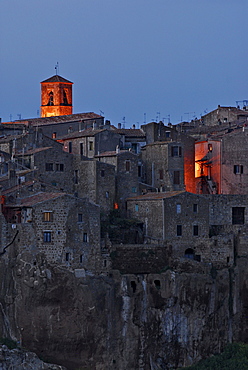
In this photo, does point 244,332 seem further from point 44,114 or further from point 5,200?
point 44,114

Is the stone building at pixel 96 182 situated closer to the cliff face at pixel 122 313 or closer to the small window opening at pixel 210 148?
the cliff face at pixel 122 313

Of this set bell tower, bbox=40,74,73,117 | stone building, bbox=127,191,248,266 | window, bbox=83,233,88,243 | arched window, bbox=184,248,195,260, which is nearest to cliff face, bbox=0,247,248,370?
arched window, bbox=184,248,195,260

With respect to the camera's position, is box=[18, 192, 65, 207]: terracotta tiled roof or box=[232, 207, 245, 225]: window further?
box=[232, 207, 245, 225]: window

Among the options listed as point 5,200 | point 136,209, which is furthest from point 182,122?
point 5,200

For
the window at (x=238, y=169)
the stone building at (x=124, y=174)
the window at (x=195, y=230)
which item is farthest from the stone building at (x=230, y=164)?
the window at (x=195, y=230)

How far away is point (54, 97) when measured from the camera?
117 m

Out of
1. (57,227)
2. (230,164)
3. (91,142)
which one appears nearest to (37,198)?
(57,227)

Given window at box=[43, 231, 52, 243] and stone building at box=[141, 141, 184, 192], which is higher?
stone building at box=[141, 141, 184, 192]

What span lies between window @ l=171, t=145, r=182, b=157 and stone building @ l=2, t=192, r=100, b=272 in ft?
44.9

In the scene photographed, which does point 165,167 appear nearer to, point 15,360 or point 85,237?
point 85,237

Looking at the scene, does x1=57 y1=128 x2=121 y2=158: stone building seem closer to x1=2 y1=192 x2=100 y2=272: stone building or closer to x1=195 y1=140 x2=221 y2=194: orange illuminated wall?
x1=195 y1=140 x2=221 y2=194: orange illuminated wall

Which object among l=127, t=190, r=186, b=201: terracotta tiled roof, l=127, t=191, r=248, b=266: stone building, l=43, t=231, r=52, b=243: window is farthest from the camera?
l=127, t=190, r=186, b=201: terracotta tiled roof

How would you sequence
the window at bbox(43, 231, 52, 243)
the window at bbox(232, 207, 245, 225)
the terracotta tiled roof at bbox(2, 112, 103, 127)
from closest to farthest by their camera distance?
the window at bbox(43, 231, 52, 243) < the window at bbox(232, 207, 245, 225) < the terracotta tiled roof at bbox(2, 112, 103, 127)

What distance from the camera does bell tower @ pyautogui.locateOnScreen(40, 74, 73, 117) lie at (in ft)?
383
